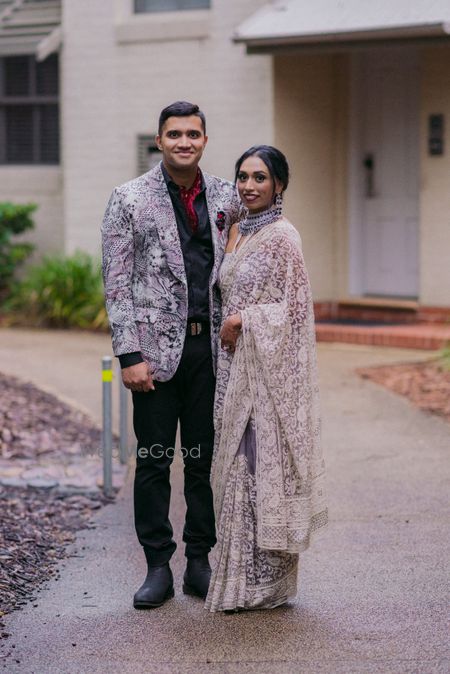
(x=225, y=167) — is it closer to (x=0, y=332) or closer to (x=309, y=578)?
(x=0, y=332)

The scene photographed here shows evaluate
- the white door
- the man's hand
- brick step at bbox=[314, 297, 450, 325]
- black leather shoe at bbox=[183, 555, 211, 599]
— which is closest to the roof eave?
the white door

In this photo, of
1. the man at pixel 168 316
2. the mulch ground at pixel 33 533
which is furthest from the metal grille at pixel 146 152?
the man at pixel 168 316

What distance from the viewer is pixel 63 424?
9094 mm

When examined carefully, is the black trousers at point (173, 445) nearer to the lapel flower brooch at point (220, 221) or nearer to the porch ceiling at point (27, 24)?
the lapel flower brooch at point (220, 221)

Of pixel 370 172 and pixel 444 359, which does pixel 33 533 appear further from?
pixel 370 172

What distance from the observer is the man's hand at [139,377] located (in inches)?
207

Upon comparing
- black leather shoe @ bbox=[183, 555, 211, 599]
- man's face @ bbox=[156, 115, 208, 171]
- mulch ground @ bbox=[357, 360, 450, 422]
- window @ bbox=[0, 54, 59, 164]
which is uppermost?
window @ bbox=[0, 54, 59, 164]

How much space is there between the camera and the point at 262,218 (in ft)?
17.1

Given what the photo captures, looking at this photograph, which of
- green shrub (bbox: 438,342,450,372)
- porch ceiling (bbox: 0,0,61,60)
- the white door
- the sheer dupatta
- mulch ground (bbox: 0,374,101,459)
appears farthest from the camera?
porch ceiling (bbox: 0,0,61,60)

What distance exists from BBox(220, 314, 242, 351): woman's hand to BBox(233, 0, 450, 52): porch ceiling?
688cm

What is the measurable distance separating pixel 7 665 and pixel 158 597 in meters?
0.85

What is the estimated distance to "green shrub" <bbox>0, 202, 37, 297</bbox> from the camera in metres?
14.7

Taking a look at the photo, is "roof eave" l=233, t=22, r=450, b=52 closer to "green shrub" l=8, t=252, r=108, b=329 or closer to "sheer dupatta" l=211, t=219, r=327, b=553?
"green shrub" l=8, t=252, r=108, b=329

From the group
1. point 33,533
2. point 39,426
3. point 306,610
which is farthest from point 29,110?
point 306,610
